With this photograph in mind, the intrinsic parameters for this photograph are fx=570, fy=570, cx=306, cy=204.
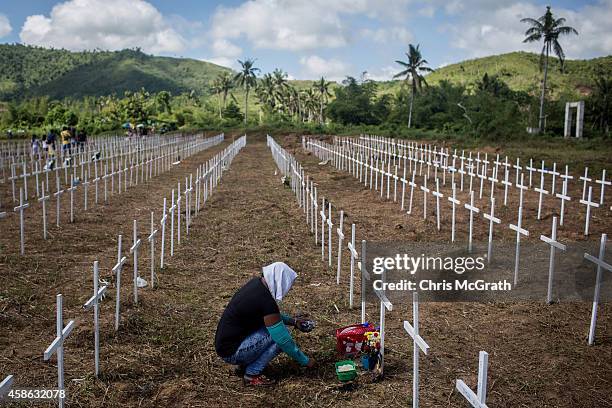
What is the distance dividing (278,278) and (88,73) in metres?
152

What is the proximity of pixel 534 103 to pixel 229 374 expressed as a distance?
52331mm

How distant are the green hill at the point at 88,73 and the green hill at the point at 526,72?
219 feet

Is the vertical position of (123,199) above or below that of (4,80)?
below

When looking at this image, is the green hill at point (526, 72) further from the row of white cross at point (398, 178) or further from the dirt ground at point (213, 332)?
the dirt ground at point (213, 332)

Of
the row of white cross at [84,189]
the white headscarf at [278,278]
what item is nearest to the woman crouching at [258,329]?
the white headscarf at [278,278]

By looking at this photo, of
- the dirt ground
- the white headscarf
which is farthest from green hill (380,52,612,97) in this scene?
the white headscarf

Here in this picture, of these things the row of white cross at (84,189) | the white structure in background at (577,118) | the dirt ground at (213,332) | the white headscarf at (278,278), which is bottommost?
the dirt ground at (213,332)

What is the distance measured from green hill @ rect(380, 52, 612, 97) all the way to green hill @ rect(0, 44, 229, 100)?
66.9 meters

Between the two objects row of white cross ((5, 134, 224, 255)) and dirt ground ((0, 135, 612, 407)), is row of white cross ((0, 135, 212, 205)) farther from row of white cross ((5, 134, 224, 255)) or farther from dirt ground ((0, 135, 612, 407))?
dirt ground ((0, 135, 612, 407))

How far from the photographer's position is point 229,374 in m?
5.18

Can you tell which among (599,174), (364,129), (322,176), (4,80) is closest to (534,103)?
(364,129)

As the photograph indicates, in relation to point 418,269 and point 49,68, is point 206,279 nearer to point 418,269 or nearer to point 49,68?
point 418,269

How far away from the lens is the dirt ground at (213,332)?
470 cm

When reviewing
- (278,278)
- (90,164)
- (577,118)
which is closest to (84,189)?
(90,164)
